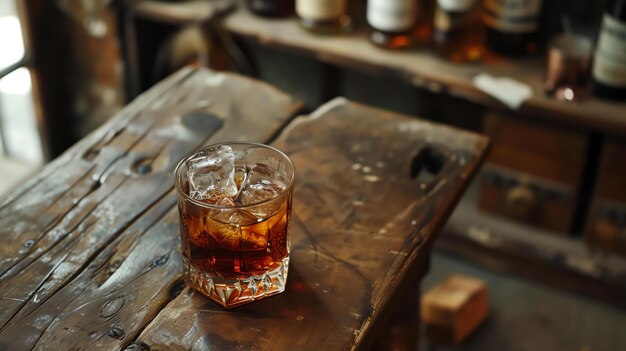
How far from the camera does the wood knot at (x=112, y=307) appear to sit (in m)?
0.79

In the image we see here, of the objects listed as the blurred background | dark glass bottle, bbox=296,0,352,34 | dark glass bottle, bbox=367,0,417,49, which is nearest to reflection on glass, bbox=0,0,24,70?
the blurred background

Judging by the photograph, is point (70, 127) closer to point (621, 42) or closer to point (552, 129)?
point (552, 129)

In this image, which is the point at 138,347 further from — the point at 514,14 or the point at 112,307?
the point at 514,14

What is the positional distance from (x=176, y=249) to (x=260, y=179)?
→ 12 centimetres

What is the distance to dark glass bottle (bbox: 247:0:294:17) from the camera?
187 cm

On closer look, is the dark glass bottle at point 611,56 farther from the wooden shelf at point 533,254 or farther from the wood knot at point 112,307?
the wood knot at point 112,307

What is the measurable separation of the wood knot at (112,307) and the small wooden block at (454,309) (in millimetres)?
977

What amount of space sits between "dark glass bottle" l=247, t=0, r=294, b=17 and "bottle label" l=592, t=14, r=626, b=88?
0.70 m

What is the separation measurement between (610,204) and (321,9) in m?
0.73

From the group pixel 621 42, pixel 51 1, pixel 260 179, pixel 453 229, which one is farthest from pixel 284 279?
pixel 51 1

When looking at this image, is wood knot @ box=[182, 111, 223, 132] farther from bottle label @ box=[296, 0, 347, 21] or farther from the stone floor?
the stone floor

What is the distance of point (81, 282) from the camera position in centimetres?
83

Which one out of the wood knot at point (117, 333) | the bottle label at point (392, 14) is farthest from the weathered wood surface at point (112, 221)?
the bottle label at point (392, 14)

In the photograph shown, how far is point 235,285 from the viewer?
81 centimetres
